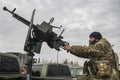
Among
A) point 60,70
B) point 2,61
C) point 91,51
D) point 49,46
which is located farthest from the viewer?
point 60,70

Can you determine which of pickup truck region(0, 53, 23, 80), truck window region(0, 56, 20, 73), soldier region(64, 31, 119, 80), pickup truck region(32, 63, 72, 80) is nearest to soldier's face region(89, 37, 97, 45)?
soldier region(64, 31, 119, 80)

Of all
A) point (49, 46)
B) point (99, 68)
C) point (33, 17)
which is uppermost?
point (33, 17)

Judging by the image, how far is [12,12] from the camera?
7578mm

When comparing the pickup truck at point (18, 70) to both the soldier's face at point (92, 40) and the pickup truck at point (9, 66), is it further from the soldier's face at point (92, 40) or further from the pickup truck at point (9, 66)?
the soldier's face at point (92, 40)

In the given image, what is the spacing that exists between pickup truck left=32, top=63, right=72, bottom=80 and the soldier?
242 inches

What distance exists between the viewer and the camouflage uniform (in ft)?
22.1

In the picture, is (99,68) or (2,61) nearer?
(99,68)

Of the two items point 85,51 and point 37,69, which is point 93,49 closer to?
point 85,51

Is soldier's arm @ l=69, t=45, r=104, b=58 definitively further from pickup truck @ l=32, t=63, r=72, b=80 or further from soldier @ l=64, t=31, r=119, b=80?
pickup truck @ l=32, t=63, r=72, b=80

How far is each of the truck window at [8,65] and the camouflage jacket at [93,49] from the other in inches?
121

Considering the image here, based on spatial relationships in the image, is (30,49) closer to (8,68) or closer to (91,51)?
(91,51)

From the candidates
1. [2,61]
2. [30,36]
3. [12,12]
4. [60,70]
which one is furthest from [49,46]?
[60,70]

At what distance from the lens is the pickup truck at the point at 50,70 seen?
13596mm

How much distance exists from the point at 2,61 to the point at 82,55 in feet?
10.6
